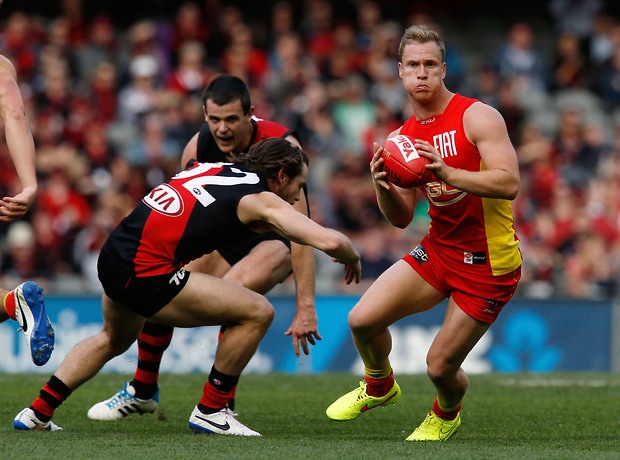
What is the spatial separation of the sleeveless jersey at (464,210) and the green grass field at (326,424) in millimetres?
1026

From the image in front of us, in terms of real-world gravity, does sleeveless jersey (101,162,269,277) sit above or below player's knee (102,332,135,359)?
above

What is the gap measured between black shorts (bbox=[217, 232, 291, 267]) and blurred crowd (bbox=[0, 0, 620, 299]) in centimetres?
463

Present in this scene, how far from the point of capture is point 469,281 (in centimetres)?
642

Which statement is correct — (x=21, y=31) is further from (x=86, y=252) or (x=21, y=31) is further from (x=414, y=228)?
(x=414, y=228)

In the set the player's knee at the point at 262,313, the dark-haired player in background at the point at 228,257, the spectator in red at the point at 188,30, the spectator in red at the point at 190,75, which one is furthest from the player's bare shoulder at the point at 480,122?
the spectator in red at the point at 188,30

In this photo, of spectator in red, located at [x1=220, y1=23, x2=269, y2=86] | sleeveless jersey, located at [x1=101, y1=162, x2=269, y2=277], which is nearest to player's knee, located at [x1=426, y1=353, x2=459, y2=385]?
sleeveless jersey, located at [x1=101, y1=162, x2=269, y2=277]

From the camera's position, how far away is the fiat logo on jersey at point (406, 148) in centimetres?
607

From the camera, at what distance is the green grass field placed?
5594mm

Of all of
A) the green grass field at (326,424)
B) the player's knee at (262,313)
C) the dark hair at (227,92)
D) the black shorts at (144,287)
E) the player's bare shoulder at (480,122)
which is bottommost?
the green grass field at (326,424)

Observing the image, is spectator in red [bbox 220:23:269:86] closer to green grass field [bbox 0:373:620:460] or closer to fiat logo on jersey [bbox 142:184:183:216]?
green grass field [bbox 0:373:620:460]

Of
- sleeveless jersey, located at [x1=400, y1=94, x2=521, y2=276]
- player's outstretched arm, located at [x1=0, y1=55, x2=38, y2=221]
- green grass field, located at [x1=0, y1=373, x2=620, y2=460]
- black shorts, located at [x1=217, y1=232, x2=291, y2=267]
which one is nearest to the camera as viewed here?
green grass field, located at [x1=0, y1=373, x2=620, y2=460]

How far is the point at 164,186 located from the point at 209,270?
150 cm

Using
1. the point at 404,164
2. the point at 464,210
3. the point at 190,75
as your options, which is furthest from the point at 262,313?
the point at 190,75

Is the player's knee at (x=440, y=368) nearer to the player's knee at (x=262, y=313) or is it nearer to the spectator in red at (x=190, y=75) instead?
the player's knee at (x=262, y=313)
